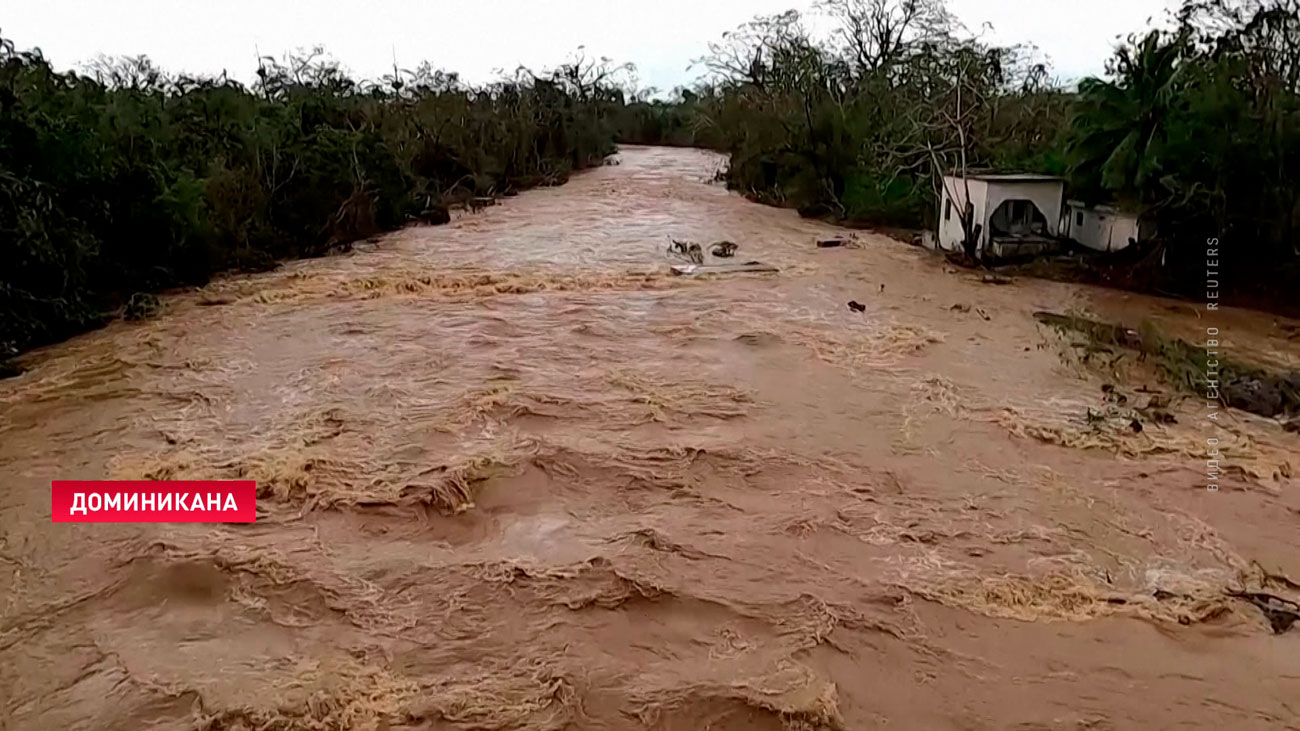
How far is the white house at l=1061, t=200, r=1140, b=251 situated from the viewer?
11.9m

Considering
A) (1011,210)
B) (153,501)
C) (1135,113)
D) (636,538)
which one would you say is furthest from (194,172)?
(1135,113)

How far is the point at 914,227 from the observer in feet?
52.9

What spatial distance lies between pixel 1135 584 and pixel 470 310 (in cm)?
719

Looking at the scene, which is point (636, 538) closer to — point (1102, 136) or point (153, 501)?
point (153, 501)

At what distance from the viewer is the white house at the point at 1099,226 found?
1190 centimetres

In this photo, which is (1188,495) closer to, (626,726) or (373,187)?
(626,726)

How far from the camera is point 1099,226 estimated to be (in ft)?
41.0

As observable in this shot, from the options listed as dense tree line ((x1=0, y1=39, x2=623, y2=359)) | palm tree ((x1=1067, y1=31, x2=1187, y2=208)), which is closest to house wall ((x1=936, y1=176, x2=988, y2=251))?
palm tree ((x1=1067, y1=31, x2=1187, y2=208))

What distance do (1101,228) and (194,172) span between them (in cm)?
1173

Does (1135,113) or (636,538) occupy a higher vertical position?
(1135,113)

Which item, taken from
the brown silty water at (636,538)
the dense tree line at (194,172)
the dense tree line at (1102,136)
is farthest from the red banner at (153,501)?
the dense tree line at (1102,136)

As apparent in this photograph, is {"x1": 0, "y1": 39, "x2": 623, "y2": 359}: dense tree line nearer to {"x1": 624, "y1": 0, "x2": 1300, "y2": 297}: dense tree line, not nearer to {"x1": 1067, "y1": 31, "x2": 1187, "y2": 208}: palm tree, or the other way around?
{"x1": 624, "y1": 0, "x2": 1300, "y2": 297}: dense tree line

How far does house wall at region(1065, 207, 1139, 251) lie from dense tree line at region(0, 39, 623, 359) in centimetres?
1013

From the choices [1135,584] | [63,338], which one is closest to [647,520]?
[1135,584]
